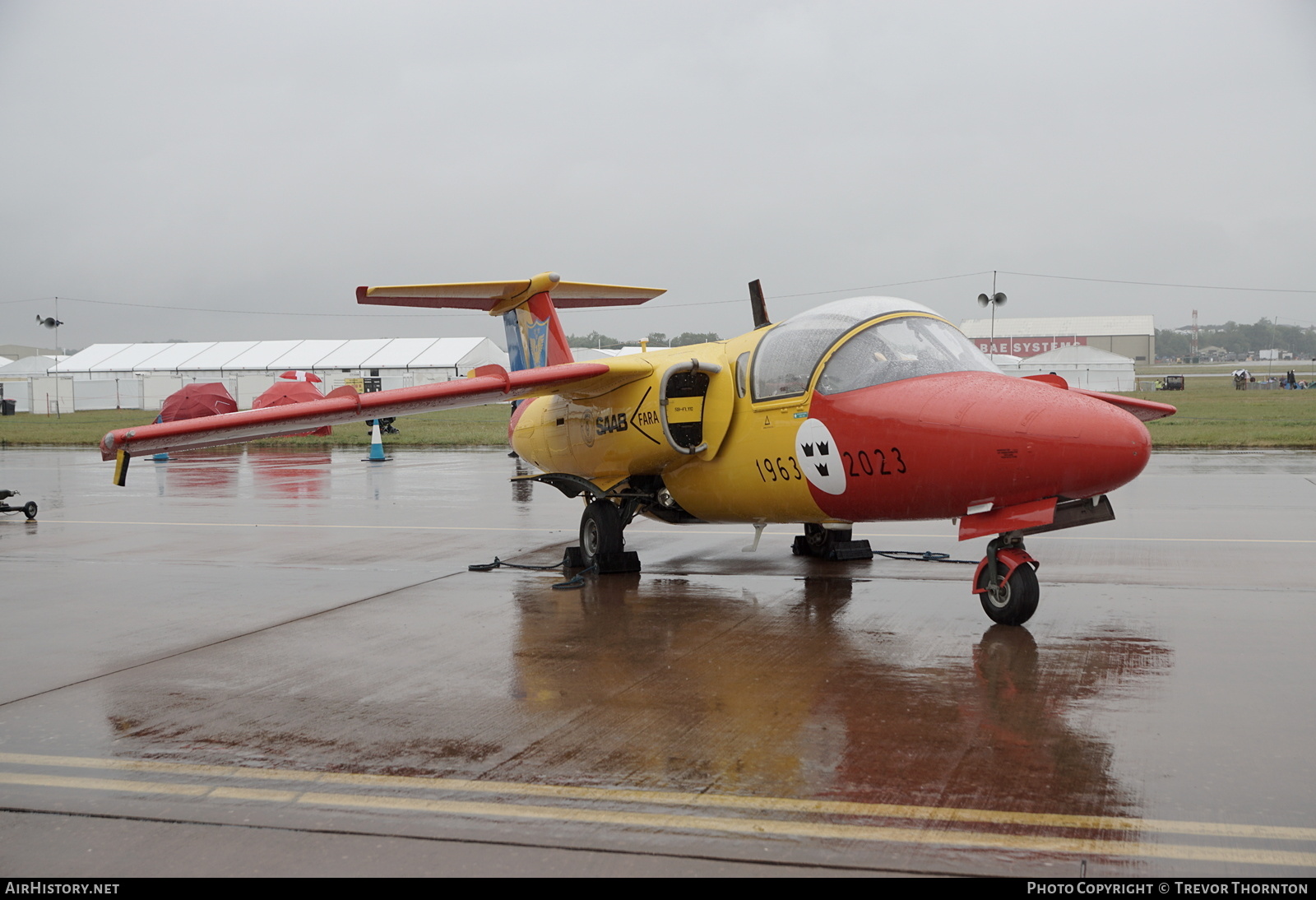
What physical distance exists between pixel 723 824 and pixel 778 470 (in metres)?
5.07

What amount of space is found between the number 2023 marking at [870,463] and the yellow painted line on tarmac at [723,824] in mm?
4107

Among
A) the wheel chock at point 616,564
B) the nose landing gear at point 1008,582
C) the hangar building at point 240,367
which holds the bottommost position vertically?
the wheel chock at point 616,564

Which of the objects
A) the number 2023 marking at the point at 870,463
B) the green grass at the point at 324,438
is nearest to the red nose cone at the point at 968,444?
the number 2023 marking at the point at 870,463

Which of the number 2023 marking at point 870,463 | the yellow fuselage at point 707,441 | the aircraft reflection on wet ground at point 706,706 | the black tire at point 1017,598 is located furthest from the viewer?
the yellow fuselage at point 707,441

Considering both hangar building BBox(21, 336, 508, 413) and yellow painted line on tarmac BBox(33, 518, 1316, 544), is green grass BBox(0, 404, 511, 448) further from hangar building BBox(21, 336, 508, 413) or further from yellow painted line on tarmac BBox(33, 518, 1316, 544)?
yellow painted line on tarmac BBox(33, 518, 1316, 544)

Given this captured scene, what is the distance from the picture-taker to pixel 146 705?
20.0 feet

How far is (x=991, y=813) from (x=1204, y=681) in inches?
107

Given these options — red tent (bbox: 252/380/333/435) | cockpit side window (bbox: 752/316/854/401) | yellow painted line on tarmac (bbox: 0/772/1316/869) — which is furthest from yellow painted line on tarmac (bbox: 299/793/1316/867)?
red tent (bbox: 252/380/333/435)

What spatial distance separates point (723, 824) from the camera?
162 inches

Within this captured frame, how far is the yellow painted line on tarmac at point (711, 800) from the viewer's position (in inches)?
157

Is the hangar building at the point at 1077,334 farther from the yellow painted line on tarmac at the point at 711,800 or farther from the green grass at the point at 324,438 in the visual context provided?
the yellow painted line on tarmac at the point at 711,800

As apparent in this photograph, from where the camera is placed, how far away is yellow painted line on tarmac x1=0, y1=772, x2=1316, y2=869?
3764mm

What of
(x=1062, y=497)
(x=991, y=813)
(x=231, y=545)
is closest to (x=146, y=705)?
(x=991, y=813)

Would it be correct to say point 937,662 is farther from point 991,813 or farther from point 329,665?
point 329,665
